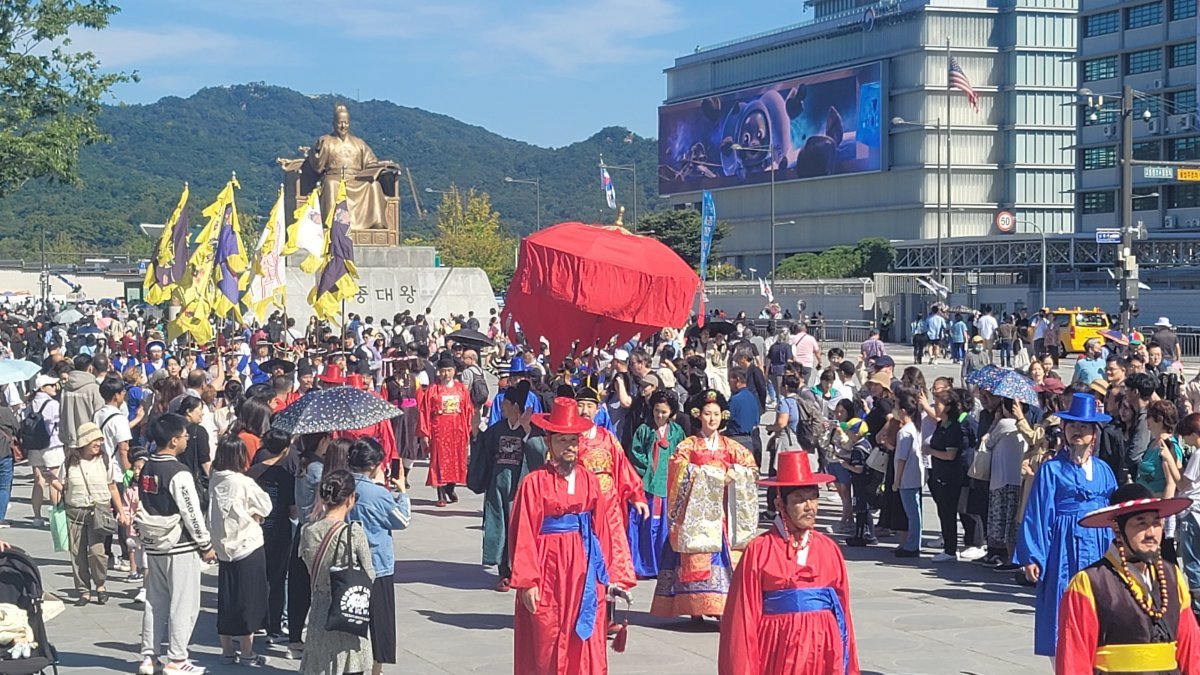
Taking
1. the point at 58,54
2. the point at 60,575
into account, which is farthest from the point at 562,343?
the point at 58,54

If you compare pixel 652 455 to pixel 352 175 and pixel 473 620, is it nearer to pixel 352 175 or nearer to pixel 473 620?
pixel 473 620

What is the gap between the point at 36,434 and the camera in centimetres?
1482

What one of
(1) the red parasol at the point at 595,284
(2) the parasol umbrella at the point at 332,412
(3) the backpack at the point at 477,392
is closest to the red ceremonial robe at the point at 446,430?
(3) the backpack at the point at 477,392

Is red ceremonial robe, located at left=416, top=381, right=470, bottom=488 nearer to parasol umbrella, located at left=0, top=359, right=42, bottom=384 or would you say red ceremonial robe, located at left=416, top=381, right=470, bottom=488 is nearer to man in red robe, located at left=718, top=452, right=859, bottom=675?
parasol umbrella, located at left=0, top=359, right=42, bottom=384

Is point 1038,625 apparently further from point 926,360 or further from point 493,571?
point 926,360

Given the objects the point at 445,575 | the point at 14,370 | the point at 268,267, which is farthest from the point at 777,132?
the point at 14,370

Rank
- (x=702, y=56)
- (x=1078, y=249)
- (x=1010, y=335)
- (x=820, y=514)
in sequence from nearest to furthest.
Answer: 1. (x=820, y=514)
2. (x=1010, y=335)
3. (x=1078, y=249)
4. (x=702, y=56)

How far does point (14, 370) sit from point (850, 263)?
221 ft

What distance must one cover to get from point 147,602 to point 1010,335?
104 ft

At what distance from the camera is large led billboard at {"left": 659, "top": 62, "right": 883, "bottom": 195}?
3561 inches

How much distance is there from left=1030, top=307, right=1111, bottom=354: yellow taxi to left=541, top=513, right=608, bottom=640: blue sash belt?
33302 millimetres

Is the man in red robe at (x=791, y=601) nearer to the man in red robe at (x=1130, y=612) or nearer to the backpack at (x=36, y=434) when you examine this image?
the man in red robe at (x=1130, y=612)

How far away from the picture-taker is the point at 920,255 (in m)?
73.0

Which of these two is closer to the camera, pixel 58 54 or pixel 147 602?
pixel 147 602
